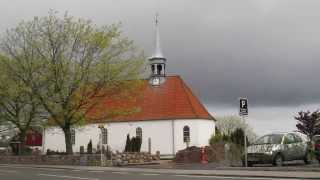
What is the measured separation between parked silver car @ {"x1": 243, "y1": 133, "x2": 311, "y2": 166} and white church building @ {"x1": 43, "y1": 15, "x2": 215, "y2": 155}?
1603 inches

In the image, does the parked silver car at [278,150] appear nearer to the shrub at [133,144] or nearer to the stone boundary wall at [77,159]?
the stone boundary wall at [77,159]

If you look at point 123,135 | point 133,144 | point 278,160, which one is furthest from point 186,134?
point 278,160

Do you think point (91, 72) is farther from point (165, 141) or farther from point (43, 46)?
point (165, 141)

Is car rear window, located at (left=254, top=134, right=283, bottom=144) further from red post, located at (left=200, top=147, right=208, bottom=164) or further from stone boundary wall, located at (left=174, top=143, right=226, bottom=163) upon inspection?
stone boundary wall, located at (left=174, top=143, right=226, bottom=163)

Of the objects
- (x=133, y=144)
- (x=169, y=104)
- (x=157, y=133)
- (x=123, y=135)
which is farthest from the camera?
(x=123, y=135)

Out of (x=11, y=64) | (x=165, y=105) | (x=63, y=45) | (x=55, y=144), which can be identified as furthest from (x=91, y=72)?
(x=55, y=144)

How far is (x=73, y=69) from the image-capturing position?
4656 cm

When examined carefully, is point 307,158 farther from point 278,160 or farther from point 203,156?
point 203,156

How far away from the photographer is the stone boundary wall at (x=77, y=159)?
41722 mm

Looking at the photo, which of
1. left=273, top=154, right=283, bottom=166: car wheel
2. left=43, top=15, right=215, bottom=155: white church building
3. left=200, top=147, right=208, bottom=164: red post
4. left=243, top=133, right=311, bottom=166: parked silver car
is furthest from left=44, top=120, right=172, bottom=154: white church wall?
left=273, top=154, right=283, bottom=166: car wheel

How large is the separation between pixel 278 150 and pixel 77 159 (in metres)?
18.2

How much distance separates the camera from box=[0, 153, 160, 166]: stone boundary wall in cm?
4172

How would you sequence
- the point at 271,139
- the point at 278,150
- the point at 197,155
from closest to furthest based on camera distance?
1. the point at 278,150
2. the point at 271,139
3. the point at 197,155

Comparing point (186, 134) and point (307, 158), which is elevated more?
point (186, 134)
